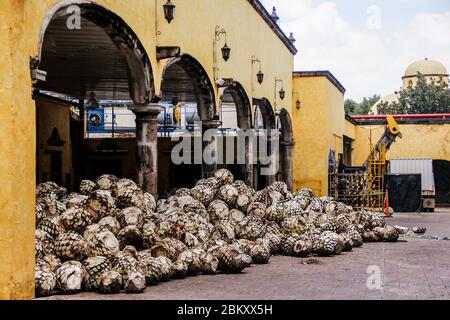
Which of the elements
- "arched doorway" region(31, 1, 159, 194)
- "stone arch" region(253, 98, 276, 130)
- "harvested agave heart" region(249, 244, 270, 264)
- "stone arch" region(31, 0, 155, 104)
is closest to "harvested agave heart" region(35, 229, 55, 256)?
"arched doorway" region(31, 1, 159, 194)

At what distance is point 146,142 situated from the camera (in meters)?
14.3

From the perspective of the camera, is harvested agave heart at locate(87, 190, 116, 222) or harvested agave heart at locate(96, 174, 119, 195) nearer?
harvested agave heart at locate(87, 190, 116, 222)

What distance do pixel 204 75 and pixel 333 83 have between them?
1683 centimetres

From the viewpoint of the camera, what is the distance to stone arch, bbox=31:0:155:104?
11570 millimetres

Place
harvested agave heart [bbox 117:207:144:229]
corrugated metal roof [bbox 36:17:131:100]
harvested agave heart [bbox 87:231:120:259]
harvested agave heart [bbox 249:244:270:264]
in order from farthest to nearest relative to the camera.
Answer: corrugated metal roof [bbox 36:17:131:100] → harvested agave heart [bbox 249:244:270:264] → harvested agave heart [bbox 117:207:144:229] → harvested agave heart [bbox 87:231:120:259]

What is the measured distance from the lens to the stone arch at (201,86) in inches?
680

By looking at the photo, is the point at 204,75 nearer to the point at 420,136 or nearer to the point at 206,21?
the point at 206,21

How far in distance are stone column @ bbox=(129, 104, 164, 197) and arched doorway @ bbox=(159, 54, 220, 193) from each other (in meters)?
1.29

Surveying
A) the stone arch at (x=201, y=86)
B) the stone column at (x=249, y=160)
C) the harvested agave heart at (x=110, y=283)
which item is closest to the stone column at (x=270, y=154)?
the stone column at (x=249, y=160)

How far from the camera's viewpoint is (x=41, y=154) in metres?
23.0

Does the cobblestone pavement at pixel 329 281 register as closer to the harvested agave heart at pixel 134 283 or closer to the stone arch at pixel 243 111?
the harvested agave heart at pixel 134 283

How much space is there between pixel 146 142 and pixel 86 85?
10.8 meters

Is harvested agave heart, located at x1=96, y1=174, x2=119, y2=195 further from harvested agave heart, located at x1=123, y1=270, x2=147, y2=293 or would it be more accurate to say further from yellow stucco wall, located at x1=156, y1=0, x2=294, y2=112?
harvested agave heart, located at x1=123, y1=270, x2=147, y2=293
